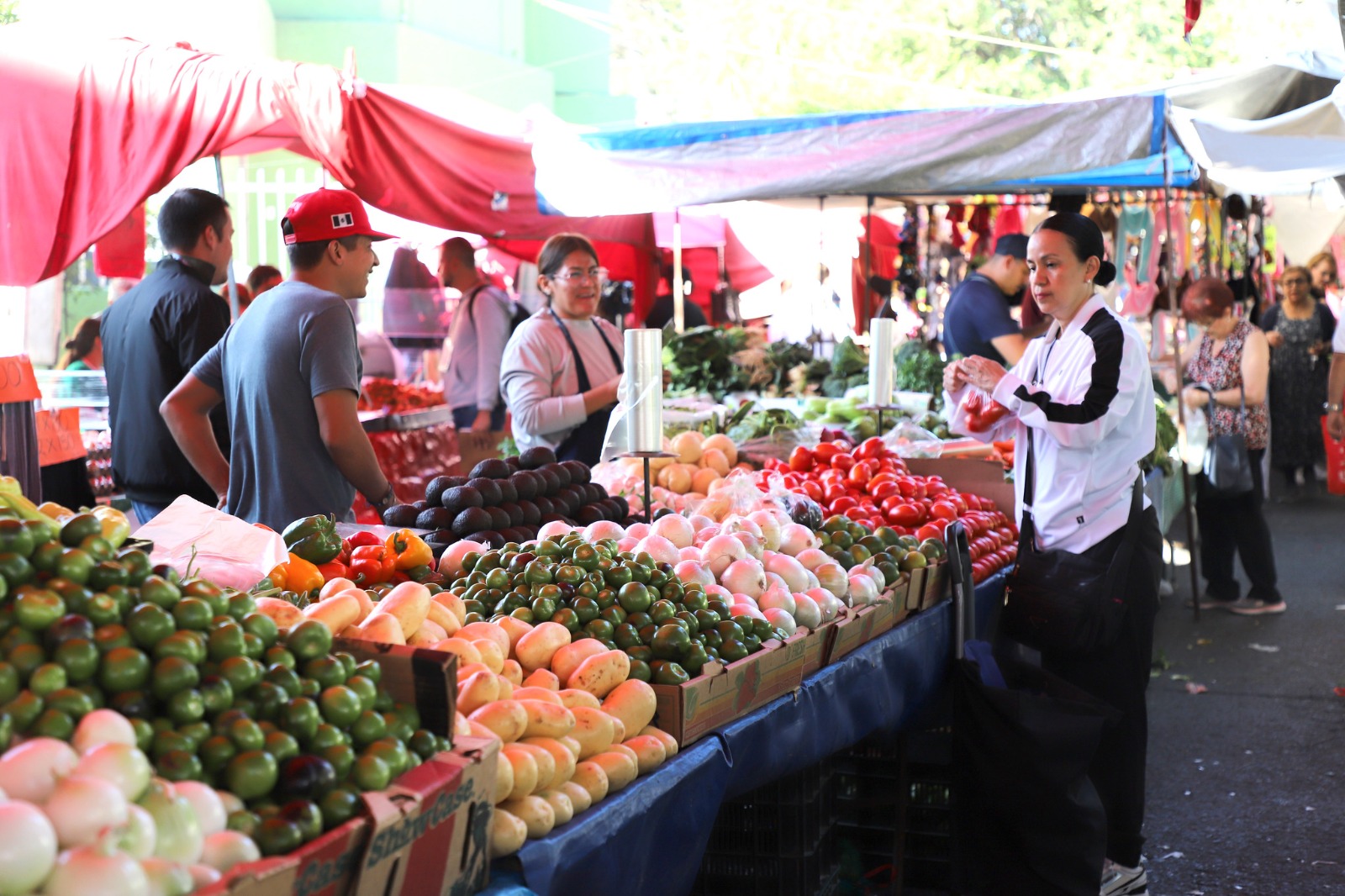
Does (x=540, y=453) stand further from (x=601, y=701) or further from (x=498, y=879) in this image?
(x=498, y=879)

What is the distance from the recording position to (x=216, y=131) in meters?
5.17

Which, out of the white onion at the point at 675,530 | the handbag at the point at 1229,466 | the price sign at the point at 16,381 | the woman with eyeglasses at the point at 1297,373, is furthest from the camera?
the woman with eyeglasses at the point at 1297,373

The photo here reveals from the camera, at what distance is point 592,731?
7.16 ft

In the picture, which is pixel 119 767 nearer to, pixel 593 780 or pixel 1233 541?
pixel 593 780

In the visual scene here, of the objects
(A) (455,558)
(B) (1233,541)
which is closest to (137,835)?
(A) (455,558)

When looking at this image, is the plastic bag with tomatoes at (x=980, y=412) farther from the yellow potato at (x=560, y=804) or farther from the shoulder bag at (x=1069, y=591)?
the yellow potato at (x=560, y=804)

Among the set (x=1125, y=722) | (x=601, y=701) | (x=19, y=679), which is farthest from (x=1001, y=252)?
(x=19, y=679)

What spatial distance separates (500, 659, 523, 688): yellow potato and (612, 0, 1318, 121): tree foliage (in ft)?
74.1

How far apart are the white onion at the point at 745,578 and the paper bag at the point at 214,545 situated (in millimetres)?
1077

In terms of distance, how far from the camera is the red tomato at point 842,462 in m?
5.04

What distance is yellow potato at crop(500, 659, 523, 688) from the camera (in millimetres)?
2316

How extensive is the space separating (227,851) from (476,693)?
2.40ft

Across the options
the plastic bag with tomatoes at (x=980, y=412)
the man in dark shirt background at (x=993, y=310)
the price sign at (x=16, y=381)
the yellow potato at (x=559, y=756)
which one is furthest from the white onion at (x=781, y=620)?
the man in dark shirt background at (x=993, y=310)

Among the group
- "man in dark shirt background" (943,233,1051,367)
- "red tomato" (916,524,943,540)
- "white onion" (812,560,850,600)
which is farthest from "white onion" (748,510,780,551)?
"man in dark shirt background" (943,233,1051,367)
